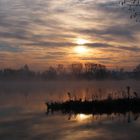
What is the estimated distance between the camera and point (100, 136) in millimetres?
28453

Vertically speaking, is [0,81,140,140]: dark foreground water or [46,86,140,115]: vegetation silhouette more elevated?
[46,86,140,115]: vegetation silhouette

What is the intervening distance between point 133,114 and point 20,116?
40.1 feet

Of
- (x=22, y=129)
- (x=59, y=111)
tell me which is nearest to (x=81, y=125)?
(x=22, y=129)

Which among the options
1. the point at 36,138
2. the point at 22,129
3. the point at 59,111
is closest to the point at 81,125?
the point at 22,129

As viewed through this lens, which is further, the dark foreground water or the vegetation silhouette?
the vegetation silhouette

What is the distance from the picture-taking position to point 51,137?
93.0 feet

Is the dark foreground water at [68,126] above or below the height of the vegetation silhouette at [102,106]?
below

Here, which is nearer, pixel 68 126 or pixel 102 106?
pixel 68 126

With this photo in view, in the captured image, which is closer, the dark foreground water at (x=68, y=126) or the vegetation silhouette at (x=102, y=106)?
the dark foreground water at (x=68, y=126)

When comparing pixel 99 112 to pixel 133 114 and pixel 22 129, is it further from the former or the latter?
pixel 22 129

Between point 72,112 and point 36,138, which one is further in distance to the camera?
point 72,112

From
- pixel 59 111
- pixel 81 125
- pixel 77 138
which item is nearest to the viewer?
pixel 77 138

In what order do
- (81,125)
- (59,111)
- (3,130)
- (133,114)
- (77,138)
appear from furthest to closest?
1. (59,111)
2. (133,114)
3. (81,125)
4. (3,130)
5. (77,138)

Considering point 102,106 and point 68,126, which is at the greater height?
point 102,106
